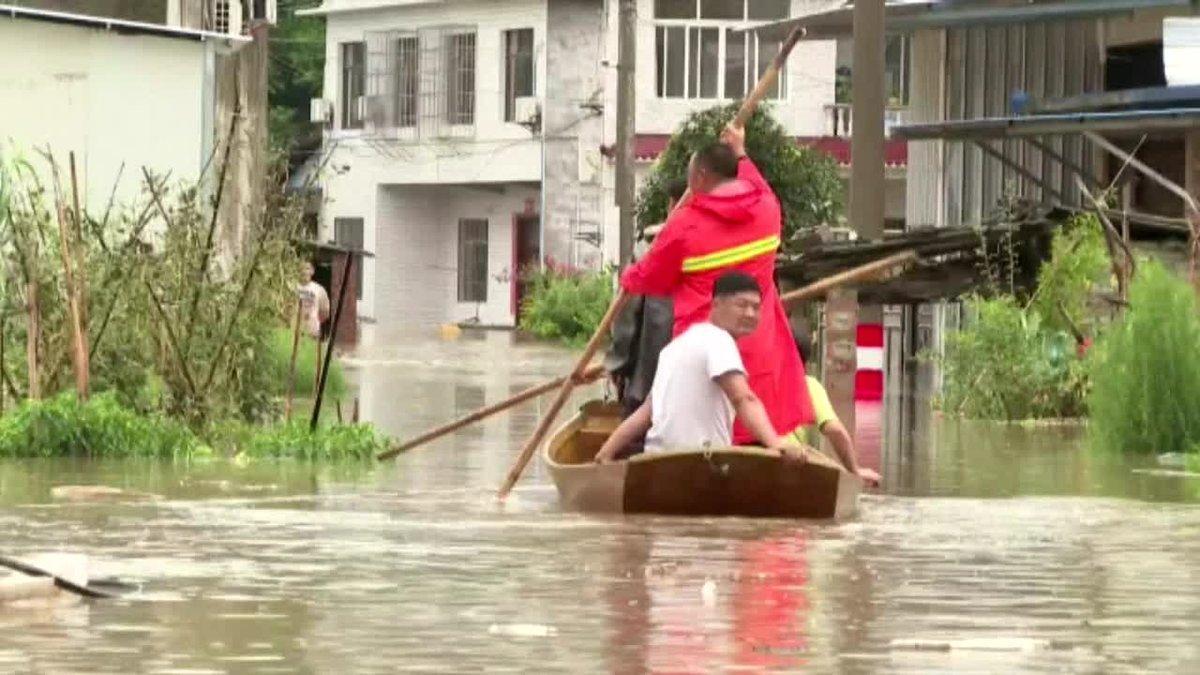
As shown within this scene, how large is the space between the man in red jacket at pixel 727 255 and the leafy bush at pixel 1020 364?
A: 38.8ft

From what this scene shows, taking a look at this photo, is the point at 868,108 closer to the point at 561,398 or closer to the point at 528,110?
the point at 561,398

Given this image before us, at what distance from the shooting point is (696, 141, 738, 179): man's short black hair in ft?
59.6

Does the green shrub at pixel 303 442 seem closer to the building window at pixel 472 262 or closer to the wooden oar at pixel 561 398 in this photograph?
the wooden oar at pixel 561 398

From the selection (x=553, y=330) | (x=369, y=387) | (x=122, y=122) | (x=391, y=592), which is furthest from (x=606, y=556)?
(x=553, y=330)

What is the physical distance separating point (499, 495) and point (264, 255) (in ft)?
15.9

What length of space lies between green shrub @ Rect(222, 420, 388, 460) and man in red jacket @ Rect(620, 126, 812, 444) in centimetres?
513

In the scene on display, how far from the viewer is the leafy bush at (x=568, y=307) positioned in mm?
62156

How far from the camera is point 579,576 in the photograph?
1355cm

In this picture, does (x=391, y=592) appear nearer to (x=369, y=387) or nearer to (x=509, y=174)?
(x=369, y=387)

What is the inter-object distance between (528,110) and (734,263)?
55.7 metres

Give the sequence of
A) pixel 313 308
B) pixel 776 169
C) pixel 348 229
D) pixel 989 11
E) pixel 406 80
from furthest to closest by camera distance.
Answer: pixel 348 229, pixel 406 80, pixel 776 169, pixel 313 308, pixel 989 11

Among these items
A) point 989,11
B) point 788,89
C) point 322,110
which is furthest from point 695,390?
point 322,110

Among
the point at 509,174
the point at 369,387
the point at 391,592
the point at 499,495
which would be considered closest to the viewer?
the point at 391,592

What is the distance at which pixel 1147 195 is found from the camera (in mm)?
37688
